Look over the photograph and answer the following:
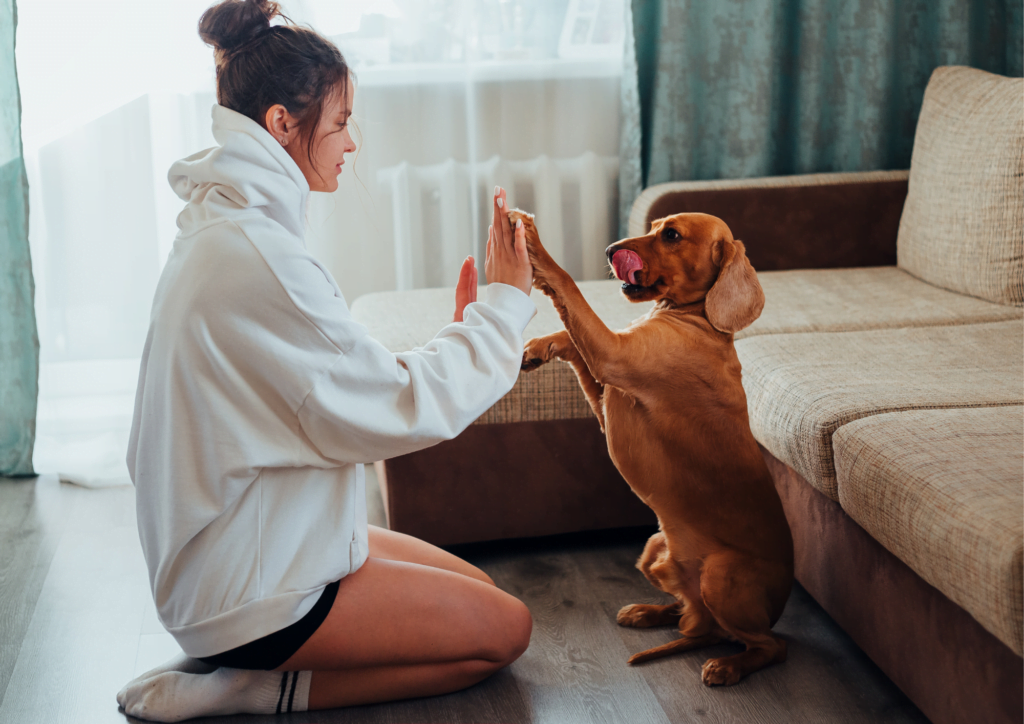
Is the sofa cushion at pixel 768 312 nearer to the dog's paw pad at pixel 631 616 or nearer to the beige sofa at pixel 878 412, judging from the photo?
the beige sofa at pixel 878 412

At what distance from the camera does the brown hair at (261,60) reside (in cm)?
133

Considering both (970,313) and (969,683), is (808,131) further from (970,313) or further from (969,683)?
(969,683)

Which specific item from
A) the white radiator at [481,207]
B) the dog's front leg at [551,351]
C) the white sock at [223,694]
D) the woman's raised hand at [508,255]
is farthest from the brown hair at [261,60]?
the white radiator at [481,207]

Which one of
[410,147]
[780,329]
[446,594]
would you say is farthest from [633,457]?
[410,147]

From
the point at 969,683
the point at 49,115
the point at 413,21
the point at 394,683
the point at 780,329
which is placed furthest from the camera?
the point at 413,21

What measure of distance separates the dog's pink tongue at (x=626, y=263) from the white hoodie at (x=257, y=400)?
0.84ft

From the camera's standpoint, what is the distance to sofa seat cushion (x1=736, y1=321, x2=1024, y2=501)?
158cm

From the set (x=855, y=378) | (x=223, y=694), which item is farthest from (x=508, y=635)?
(x=855, y=378)

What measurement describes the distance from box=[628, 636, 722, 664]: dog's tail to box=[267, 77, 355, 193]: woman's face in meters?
0.97

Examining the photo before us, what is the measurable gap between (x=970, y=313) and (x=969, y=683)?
3.73 feet

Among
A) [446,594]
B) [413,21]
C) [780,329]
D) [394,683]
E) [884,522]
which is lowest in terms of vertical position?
[394,683]

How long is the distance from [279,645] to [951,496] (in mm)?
984

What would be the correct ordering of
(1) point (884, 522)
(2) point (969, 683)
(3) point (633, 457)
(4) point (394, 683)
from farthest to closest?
1. (3) point (633, 457)
2. (4) point (394, 683)
3. (1) point (884, 522)
4. (2) point (969, 683)

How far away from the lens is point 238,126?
1.31 metres
